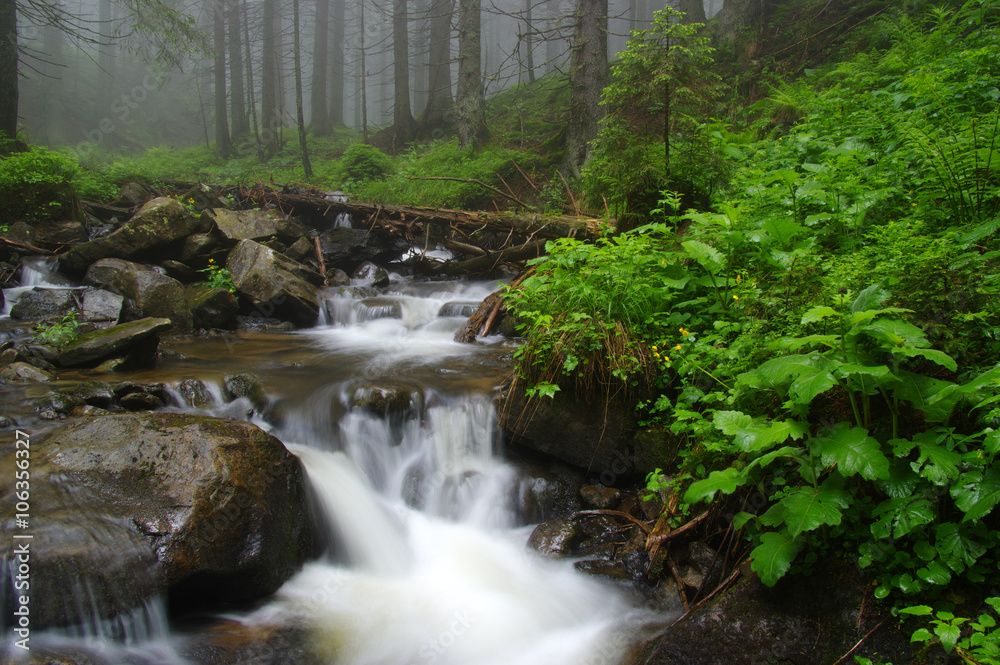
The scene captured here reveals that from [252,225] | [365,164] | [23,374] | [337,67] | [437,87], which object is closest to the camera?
[23,374]

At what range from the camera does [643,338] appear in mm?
4074

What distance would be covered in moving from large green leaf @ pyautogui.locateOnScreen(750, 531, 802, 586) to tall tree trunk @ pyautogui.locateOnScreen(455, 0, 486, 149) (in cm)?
1351

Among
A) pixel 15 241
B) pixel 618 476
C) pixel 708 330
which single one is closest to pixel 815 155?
pixel 708 330

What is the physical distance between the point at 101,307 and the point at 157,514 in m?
6.13

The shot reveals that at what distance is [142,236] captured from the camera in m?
9.01

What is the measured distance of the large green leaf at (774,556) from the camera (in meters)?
2.28

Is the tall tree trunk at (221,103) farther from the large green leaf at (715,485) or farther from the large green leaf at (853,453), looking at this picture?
the large green leaf at (853,453)

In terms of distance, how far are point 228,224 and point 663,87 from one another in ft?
29.1

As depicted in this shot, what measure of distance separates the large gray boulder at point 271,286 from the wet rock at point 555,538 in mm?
6496

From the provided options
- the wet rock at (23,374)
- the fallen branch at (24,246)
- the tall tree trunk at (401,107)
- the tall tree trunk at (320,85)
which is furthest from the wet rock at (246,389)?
the tall tree trunk at (320,85)

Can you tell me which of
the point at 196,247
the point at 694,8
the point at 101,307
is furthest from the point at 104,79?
the point at 694,8

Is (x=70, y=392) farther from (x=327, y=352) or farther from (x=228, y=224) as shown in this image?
(x=228, y=224)

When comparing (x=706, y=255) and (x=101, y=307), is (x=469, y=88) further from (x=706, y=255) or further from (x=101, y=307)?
(x=706, y=255)

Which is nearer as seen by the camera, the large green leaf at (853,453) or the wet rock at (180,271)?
the large green leaf at (853,453)
